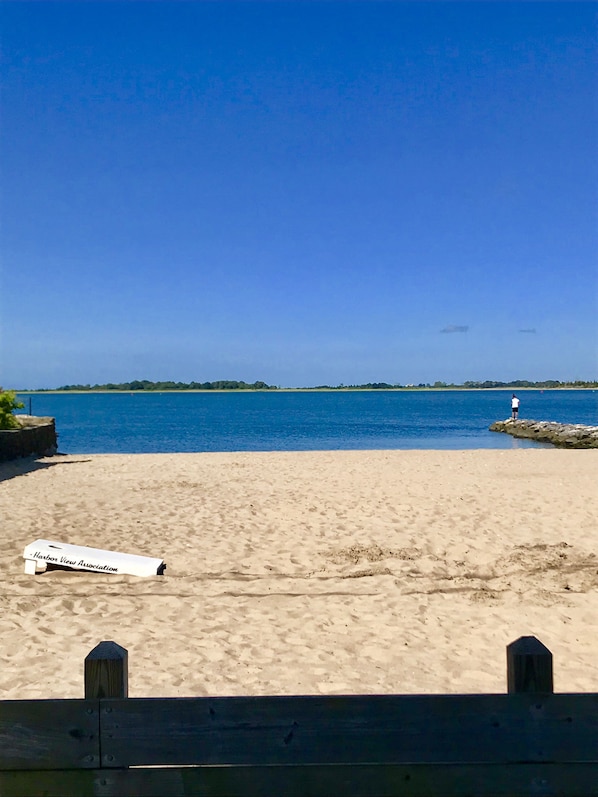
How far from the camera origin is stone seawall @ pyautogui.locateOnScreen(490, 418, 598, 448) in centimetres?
3438

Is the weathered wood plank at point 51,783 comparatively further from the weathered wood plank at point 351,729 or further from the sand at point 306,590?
the sand at point 306,590

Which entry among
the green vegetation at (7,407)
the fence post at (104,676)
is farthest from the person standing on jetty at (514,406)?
the fence post at (104,676)

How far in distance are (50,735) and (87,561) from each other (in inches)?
243

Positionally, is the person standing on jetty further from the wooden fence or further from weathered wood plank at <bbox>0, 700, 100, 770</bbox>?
weathered wood plank at <bbox>0, 700, 100, 770</bbox>

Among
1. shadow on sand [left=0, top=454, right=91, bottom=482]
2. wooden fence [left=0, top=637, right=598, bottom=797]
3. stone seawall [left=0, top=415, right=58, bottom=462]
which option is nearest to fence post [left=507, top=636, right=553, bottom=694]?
wooden fence [left=0, top=637, right=598, bottom=797]

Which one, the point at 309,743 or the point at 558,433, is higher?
the point at 309,743

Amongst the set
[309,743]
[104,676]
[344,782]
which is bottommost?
[344,782]

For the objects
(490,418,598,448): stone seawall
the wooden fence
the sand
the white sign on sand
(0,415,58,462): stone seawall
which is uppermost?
the wooden fence

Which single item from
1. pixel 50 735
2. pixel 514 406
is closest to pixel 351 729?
pixel 50 735

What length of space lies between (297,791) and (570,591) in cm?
609

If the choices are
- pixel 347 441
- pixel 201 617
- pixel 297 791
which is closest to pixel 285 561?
pixel 201 617

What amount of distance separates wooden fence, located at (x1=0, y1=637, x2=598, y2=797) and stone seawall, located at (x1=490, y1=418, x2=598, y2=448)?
3461 centimetres

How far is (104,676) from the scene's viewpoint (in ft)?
6.55

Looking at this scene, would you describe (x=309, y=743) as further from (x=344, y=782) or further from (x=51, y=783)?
(x=51, y=783)
